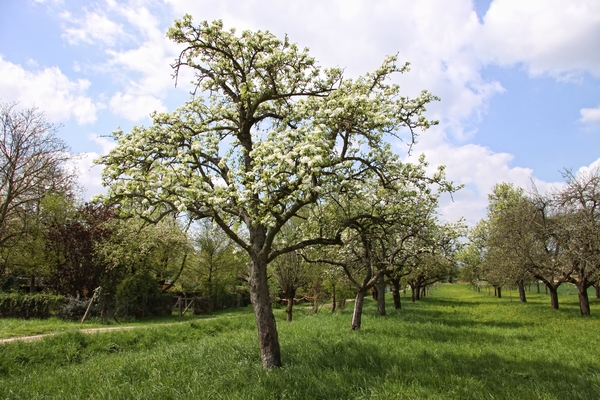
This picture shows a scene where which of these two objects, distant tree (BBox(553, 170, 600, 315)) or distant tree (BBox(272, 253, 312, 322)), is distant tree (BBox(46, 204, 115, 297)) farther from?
distant tree (BBox(553, 170, 600, 315))

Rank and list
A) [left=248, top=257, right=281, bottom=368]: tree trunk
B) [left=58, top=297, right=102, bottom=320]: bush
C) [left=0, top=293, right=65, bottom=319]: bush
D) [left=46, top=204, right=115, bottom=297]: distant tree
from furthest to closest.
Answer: [left=46, top=204, right=115, bottom=297]: distant tree, [left=58, top=297, right=102, bottom=320]: bush, [left=0, top=293, right=65, bottom=319]: bush, [left=248, top=257, right=281, bottom=368]: tree trunk

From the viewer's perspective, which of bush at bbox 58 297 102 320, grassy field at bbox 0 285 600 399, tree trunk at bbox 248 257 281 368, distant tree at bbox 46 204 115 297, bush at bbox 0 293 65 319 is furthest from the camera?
distant tree at bbox 46 204 115 297

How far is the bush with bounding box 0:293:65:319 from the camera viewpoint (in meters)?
21.2

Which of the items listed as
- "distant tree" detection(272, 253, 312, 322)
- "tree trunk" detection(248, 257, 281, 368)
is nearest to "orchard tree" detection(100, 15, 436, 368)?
"tree trunk" detection(248, 257, 281, 368)

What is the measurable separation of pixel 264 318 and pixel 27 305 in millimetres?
19481

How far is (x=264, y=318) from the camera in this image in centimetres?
945

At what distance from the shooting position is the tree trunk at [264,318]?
931 centimetres

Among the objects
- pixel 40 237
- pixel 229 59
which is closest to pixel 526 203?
pixel 229 59

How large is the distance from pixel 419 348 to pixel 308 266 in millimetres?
14690

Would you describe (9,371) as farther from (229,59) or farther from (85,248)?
(85,248)

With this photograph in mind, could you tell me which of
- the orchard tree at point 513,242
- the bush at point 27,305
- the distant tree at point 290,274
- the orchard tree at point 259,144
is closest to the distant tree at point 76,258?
the bush at point 27,305

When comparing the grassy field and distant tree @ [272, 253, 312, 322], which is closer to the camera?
the grassy field

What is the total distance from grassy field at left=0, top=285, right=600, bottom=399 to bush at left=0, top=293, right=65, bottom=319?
34.7 ft

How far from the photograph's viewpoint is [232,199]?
8.60m
